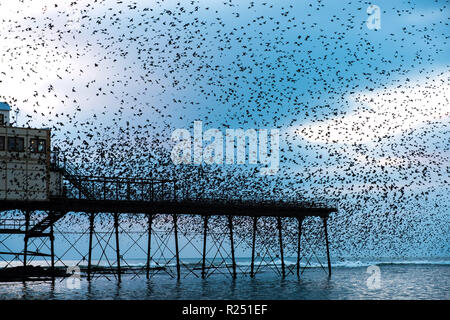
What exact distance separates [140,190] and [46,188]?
6.86m

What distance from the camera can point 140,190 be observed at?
42281 millimetres

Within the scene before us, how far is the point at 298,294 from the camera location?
1682 inches

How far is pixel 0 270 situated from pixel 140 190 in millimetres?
10805

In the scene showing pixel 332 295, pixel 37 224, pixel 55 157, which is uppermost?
pixel 55 157
